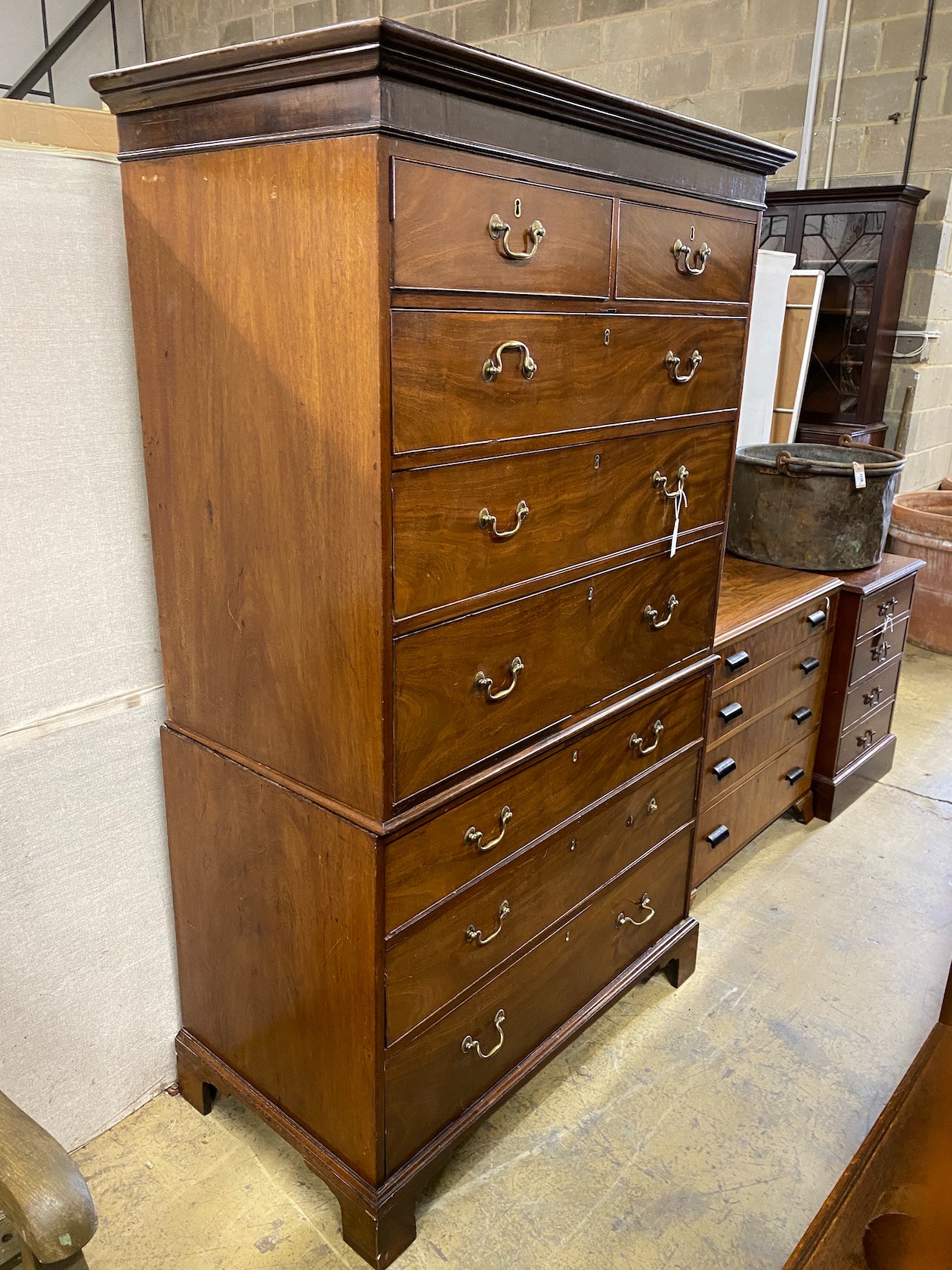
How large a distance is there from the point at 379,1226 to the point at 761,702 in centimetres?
152

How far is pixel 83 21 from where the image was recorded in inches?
228

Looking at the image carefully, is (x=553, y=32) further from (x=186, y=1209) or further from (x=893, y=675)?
(x=186, y=1209)

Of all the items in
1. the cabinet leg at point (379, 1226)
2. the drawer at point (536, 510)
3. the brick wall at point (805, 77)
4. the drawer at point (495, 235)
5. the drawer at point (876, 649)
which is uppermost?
the brick wall at point (805, 77)

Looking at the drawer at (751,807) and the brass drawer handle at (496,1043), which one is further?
the drawer at (751,807)

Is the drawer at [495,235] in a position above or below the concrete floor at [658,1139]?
above

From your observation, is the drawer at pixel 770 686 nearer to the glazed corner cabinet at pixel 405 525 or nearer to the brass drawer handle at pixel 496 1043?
the glazed corner cabinet at pixel 405 525

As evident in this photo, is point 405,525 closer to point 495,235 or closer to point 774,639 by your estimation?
point 495,235

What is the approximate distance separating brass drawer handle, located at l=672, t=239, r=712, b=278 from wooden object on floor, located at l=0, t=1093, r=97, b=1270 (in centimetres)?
147

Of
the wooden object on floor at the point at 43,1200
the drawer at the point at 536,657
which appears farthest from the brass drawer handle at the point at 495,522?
the wooden object on floor at the point at 43,1200

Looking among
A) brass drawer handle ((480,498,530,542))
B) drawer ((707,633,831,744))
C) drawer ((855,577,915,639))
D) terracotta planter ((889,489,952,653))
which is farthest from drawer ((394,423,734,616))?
terracotta planter ((889,489,952,653))

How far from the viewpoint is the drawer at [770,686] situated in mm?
2322

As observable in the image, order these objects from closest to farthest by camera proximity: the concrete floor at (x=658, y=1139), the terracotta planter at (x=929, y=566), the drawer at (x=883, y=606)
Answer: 1. the concrete floor at (x=658, y=1139)
2. the drawer at (x=883, y=606)
3. the terracotta planter at (x=929, y=566)

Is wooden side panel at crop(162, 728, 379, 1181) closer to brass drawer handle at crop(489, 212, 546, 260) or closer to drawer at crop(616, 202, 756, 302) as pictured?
brass drawer handle at crop(489, 212, 546, 260)

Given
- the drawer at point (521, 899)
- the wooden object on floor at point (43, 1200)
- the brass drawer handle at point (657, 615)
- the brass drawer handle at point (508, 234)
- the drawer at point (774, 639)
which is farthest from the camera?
the drawer at point (774, 639)
